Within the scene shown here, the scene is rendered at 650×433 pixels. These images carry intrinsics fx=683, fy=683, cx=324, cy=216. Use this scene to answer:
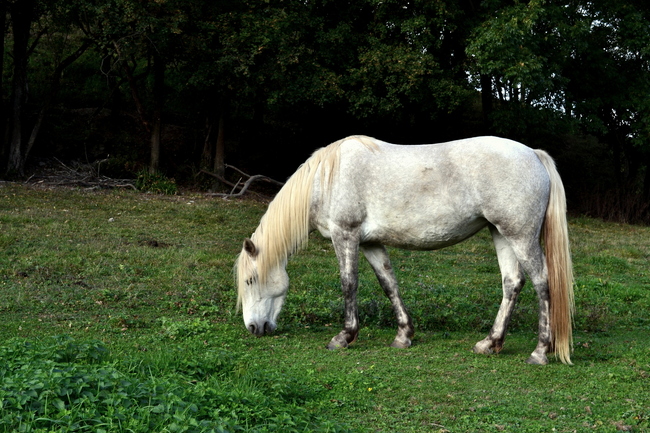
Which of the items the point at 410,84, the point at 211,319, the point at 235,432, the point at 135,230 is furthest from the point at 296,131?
the point at 235,432

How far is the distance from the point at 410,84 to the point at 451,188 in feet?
38.4

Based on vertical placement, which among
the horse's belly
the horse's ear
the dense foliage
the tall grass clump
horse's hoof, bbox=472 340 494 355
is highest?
the dense foliage

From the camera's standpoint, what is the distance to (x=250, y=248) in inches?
278

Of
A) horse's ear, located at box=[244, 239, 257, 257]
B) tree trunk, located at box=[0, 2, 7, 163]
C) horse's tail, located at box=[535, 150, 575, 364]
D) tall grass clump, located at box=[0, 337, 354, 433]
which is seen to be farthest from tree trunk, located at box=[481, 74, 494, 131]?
tall grass clump, located at box=[0, 337, 354, 433]

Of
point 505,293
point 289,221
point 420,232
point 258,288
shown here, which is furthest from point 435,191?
point 258,288

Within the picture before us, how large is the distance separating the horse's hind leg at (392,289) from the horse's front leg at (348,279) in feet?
0.89

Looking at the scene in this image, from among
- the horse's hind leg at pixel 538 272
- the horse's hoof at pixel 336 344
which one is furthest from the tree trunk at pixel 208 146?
the horse's hind leg at pixel 538 272

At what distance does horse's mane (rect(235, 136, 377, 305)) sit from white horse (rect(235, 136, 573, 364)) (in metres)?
0.01

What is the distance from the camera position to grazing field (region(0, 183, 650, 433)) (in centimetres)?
430

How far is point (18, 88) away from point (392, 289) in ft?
52.3

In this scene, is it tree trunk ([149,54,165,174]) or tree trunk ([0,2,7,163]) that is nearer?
tree trunk ([0,2,7,163])

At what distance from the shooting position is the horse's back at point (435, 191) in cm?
639

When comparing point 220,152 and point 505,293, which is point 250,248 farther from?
point 220,152

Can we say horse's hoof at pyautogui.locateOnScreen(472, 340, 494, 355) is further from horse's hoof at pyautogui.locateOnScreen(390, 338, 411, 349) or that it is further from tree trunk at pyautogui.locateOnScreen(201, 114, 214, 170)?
tree trunk at pyautogui.locateOnScreen(201, 114, 214, 170)
